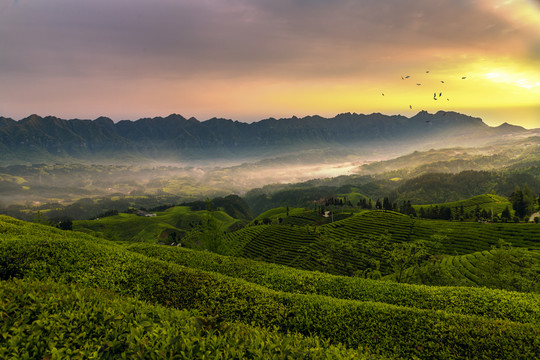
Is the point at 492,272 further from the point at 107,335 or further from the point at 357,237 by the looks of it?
the point at 107,335

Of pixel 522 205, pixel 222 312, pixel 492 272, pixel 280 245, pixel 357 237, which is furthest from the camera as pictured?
pixel 522 205

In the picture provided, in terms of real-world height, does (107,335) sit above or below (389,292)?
above

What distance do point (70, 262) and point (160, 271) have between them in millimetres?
4417

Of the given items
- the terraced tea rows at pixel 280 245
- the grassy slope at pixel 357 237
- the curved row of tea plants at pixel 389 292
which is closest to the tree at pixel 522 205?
the grassy slope at pixel 357 237

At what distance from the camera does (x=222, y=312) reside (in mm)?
11250

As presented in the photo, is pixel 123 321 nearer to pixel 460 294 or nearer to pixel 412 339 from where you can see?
pixel 412 339

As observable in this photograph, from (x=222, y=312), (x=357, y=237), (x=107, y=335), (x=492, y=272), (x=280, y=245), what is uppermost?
(x=107, y=335)

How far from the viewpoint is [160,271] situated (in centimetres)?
1393

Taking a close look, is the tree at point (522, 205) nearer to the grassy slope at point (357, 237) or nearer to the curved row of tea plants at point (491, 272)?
the grassy slope at point (357, 237)

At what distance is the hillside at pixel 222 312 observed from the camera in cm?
633

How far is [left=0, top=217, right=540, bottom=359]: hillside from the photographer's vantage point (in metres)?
6.33

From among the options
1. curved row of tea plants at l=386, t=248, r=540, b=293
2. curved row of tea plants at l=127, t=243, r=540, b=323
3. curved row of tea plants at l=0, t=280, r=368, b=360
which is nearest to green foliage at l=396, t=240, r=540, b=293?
curved row of tea plants at l=386, t=248, r=540, b=293

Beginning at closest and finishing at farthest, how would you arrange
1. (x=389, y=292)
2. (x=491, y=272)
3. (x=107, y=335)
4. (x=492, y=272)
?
(x=107, y=335) → (x=389, y=292) → (x=492, y=272) → (x=491, y=272)

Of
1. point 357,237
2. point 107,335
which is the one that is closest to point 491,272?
point 357,237
